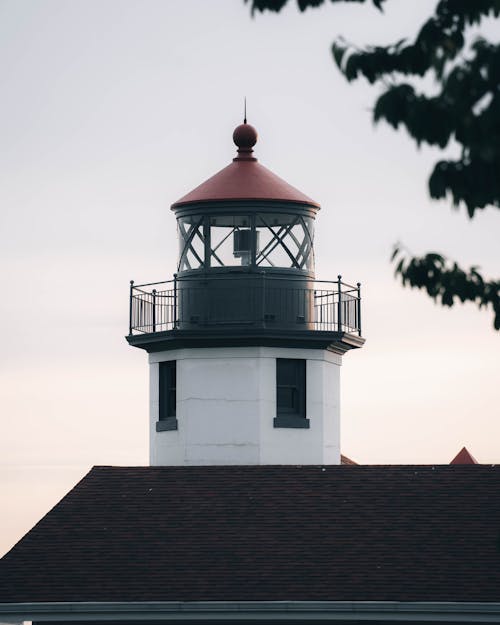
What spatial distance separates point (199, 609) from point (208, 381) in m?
6.56

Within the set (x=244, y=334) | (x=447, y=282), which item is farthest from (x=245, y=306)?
(x=447, y=282)

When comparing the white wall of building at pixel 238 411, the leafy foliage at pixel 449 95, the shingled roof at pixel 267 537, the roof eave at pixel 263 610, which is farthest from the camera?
the white wall of building at pixel 238 411

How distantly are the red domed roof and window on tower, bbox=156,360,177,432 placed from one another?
9.49 feet

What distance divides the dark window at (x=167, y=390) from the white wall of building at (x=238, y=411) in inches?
16.0

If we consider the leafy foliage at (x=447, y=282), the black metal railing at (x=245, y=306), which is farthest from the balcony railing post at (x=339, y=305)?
the leafy foliage at (x=447, y=282)

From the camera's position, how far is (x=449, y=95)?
49.0 ft

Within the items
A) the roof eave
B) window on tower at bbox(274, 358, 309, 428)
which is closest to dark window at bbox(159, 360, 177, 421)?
window on tower at bbox(274, 358, 309, 428)

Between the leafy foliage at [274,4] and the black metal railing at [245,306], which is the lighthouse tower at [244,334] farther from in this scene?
the leafy foliage at [274,4]

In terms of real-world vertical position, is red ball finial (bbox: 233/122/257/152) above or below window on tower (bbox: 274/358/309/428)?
above

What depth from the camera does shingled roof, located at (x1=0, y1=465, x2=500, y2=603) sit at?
26.6 meters

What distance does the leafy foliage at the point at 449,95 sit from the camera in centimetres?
1479

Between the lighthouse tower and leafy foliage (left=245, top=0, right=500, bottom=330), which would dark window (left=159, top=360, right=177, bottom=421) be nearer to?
the lighthouse tower

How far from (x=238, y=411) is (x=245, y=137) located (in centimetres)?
513

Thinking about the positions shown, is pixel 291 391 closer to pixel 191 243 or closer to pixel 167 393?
pixel 167 393
